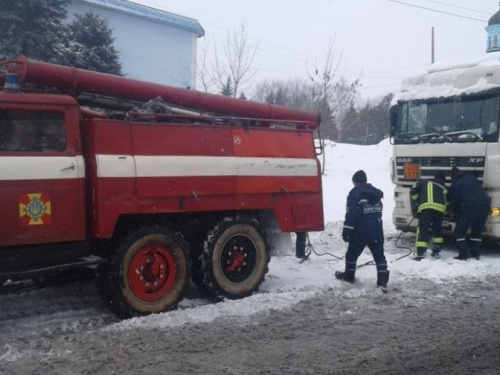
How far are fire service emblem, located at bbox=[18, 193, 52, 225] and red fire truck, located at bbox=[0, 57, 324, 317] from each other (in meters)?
0.01

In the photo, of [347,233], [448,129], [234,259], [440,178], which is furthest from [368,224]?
[448,129]

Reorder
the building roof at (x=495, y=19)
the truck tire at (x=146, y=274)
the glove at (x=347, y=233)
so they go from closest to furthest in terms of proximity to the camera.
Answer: the truck tire at (x=146, y=274), the glove at (x=347, y=233), the building roof at (x=495, y=19)

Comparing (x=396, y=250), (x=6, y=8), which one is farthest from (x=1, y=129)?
(x=6, y=8)

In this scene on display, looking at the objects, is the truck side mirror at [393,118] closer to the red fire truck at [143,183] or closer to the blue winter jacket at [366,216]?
the blue winter jacket at [366,216]

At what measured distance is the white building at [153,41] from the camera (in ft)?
93.2

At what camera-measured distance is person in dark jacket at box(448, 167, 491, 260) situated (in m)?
10.2

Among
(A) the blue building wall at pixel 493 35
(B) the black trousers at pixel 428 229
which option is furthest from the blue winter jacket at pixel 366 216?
(A) the blue building wall at pixel 493 35

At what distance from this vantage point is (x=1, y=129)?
584 centimetres

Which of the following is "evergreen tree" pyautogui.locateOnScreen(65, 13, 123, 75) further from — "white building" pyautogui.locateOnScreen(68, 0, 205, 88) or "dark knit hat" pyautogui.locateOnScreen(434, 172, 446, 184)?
"dark knit hat" pyautogui.locateOnScreen(434, 172, 446, 184)

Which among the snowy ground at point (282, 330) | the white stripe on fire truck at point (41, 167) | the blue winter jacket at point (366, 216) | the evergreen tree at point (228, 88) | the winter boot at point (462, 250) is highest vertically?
the evergreen tree at point (228, 88)

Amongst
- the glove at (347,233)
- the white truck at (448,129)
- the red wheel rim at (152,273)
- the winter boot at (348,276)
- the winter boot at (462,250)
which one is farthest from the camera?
the white truck at (448,129)

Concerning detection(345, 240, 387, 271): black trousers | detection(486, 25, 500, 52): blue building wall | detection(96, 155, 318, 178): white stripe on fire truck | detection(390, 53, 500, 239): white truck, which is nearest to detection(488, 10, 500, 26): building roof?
detection(486, 25, 500, 52): blue building wall

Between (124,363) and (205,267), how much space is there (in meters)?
2.24

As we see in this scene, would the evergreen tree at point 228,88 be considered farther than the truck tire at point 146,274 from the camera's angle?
Yes
